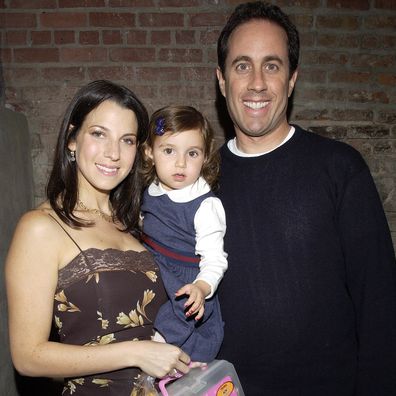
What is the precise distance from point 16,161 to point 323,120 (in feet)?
6.45

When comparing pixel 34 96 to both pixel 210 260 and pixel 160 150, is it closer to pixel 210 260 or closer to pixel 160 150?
pixel 160 150

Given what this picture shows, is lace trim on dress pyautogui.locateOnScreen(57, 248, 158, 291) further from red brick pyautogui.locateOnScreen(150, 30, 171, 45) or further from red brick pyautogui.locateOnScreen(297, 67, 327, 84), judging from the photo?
red brick pyautogui.locateOnScreen(297, 67, 327, 84)

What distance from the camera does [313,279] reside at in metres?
1.66

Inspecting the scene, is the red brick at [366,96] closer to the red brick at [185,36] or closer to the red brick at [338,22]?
the red brick at [338,22]

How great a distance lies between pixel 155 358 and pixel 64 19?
2.22m

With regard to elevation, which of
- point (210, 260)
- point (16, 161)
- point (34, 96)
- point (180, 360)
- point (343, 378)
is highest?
point (34, 96)

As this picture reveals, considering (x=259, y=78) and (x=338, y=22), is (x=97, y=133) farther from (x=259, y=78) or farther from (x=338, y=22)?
(x=338, y=22)

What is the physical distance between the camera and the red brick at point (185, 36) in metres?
2.66

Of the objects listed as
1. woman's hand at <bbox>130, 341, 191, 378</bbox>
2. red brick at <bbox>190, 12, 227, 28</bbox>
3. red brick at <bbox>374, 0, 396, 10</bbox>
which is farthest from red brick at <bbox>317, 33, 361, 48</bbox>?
woman's hand at <bbox>130, 341, 191, 378</bbox>

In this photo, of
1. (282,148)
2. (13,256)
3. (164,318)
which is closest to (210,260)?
(164,318)

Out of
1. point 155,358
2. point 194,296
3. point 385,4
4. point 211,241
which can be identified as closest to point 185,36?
point 385,4

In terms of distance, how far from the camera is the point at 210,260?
1.58 m

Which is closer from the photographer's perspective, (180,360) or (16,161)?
(180,360)

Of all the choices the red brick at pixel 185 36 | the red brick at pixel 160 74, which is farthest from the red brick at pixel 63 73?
the red brick at pixel 185 36
